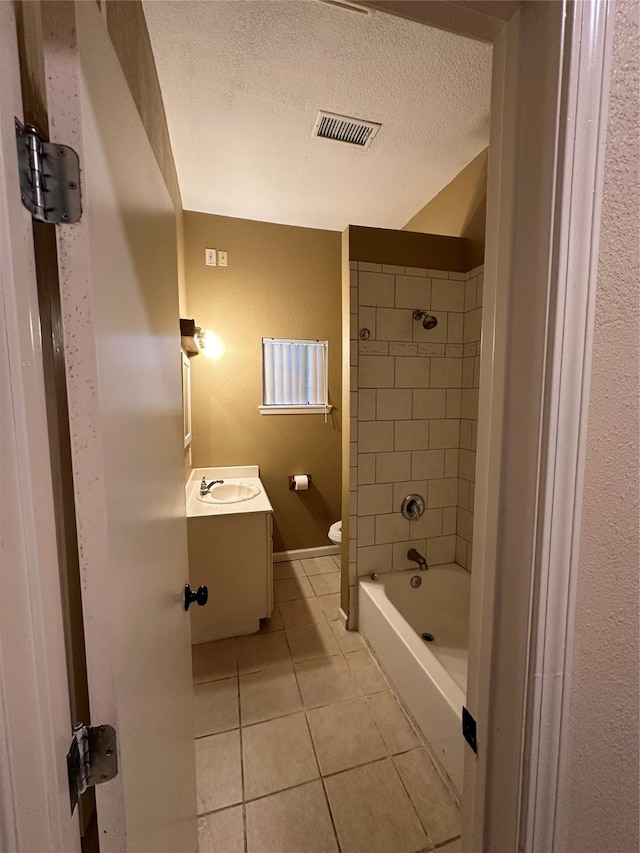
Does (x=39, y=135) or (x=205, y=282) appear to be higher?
(x=205, y=282)

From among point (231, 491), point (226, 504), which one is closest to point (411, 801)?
point (226, 504)

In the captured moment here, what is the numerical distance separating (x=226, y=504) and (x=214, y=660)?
87cm

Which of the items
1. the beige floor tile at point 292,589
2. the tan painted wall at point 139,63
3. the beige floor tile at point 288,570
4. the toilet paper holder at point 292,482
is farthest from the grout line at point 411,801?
the tan painted wall at point 139,63

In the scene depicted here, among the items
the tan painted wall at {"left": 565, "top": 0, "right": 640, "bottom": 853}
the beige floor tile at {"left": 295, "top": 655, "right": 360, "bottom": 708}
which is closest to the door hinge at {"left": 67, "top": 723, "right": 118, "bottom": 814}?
the tan painted wall at {"left": 565, "top": 0, "right": 640, "bottom": 853}

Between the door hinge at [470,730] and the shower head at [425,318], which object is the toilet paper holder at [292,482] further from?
the door hinge at [470,730]

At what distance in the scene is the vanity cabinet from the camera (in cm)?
A: 203

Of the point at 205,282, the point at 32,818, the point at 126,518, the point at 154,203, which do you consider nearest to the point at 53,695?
the point at 32,818

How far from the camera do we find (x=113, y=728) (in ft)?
1.62

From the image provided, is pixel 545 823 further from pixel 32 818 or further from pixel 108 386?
pixel 108 386

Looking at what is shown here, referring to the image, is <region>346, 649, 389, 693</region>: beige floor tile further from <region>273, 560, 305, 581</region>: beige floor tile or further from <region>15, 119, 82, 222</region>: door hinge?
<region>15, 119, 82, 222</region>: door hinge

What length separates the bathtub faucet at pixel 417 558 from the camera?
2.13 metres

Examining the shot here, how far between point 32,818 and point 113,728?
0.36 feet

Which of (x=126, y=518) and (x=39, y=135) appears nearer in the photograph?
(x=39, y=135)

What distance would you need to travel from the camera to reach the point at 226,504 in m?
2.16
